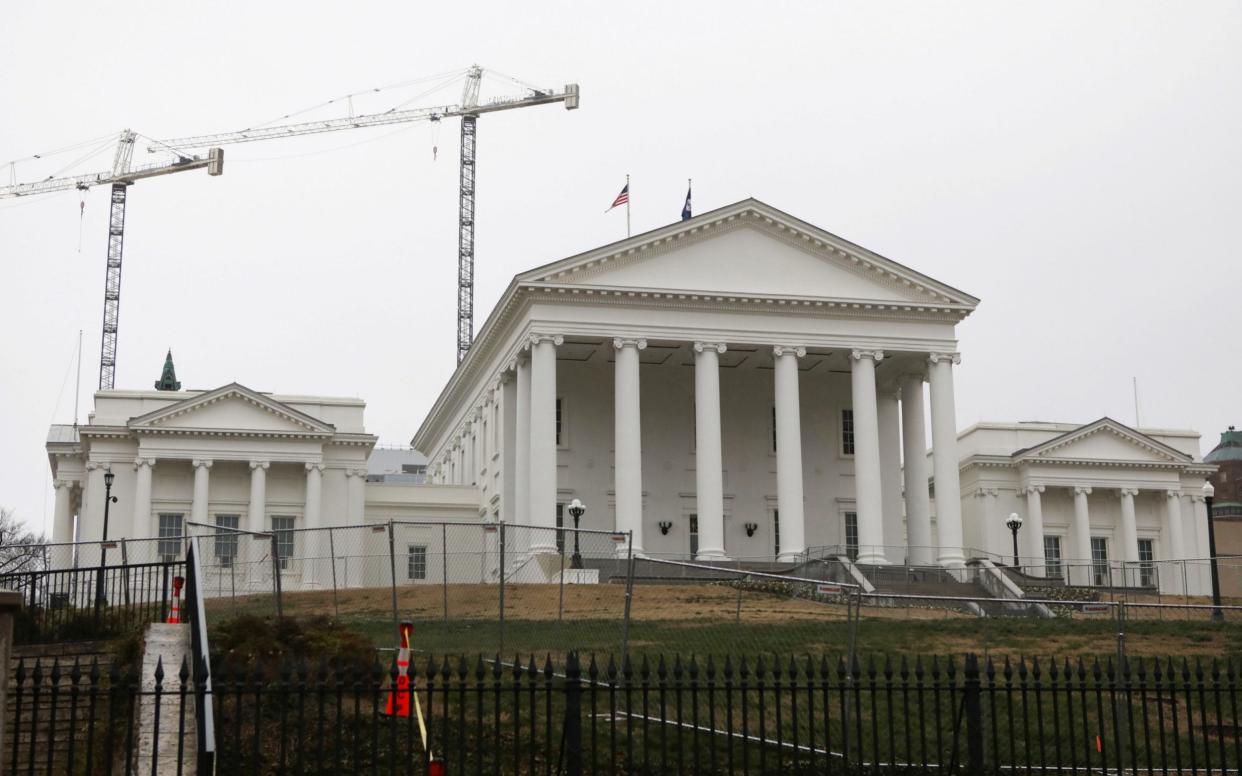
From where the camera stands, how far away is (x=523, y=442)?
60.6 meters

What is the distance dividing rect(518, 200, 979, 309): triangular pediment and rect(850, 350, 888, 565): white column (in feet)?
8.19

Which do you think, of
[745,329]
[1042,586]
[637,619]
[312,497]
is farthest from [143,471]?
[637,619]

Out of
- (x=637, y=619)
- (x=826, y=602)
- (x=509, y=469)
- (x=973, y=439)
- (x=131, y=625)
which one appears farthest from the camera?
(x=973, y=439)

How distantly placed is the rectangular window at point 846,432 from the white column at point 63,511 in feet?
109

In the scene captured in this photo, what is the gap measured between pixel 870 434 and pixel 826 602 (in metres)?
22.1

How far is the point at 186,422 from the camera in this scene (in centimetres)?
6675

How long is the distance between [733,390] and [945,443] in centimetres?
972

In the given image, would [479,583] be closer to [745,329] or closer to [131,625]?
[131,625]

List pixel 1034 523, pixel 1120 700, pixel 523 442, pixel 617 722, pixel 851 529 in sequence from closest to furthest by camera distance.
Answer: pixel 617 722, pixel 1120 700, pixel 523 442, pixel 851 529, pixel 1034 523

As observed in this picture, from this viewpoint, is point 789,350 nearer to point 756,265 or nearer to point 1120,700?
point 756,265

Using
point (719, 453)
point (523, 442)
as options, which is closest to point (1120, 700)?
point (719, 453)

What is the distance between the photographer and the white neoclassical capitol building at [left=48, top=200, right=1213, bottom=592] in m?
58.5

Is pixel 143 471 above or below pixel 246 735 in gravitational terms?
above

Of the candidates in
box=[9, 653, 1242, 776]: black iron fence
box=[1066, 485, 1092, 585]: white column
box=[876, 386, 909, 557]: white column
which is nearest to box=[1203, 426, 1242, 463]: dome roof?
box=[1066, 485, 1092, 585]: white column
